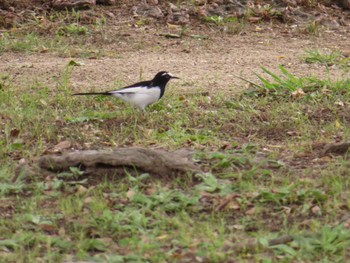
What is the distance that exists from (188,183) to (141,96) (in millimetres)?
1946

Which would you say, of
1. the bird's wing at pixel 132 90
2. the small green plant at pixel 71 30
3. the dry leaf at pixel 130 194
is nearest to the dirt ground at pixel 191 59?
the small green plant at pixel 71 30

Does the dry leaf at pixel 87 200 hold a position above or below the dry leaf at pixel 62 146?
above

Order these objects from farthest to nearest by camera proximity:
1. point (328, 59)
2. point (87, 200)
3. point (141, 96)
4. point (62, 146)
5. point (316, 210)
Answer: point (328, 59), point (141, 96), point (62, 146), point (87, 200), point (316, 210)

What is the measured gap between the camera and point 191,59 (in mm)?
9766

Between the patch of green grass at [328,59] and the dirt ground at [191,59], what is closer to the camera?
the dirt ground at [191,59]

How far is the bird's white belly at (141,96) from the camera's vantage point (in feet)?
26.1

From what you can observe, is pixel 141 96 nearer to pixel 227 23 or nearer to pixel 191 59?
pixel 191 59

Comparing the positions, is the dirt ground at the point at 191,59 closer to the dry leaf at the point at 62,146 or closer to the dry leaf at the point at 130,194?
the dry leaf at the point at 62,146

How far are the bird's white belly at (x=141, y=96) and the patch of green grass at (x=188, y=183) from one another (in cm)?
8

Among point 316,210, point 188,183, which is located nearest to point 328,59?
point 188,183

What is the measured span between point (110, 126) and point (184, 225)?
2.34 metres

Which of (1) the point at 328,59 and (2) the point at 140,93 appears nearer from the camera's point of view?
(2) the point at 140,93

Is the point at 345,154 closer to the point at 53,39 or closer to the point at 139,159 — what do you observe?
the point at 139,159

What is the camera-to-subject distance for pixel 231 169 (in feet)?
21.1
